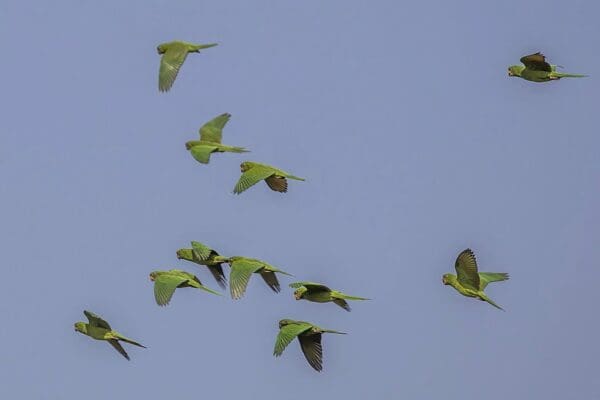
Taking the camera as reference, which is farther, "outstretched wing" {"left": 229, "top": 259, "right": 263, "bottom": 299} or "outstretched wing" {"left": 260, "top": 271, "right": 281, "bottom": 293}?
"outstretched wing" {"left": 260, "top": 271, "right": 281, "bottom": 293}

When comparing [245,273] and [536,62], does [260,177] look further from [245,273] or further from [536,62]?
[536,62]

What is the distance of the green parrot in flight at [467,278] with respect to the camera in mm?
76000

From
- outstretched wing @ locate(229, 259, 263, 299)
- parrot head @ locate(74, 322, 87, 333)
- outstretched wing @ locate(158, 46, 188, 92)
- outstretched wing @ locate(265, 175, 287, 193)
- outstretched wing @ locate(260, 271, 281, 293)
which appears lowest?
parrot head @ locate(74, 322, 87, 333)

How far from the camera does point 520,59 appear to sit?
7525 cm

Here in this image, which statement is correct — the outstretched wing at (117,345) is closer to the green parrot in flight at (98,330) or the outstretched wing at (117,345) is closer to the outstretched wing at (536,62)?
the green parrot in flight at (98,330)

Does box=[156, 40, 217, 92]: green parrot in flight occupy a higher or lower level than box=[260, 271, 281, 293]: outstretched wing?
higher

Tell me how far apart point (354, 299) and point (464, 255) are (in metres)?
4.61

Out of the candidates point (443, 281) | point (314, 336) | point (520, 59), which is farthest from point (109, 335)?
point (520, 59)

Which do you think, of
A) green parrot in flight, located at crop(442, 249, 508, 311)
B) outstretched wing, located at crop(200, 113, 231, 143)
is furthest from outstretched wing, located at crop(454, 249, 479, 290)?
outstretched wing, located at crop(200, 113, 231, 143)

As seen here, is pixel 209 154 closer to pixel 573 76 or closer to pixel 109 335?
pixel 109 335

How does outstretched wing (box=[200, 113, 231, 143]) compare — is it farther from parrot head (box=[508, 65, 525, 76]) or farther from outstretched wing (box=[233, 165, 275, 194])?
parrot head (box=[508, 65, 525, 76])

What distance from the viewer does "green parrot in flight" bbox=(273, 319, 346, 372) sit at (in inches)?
2958

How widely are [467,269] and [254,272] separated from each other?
25.9 feet

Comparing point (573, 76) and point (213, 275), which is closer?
point (573, 76)
